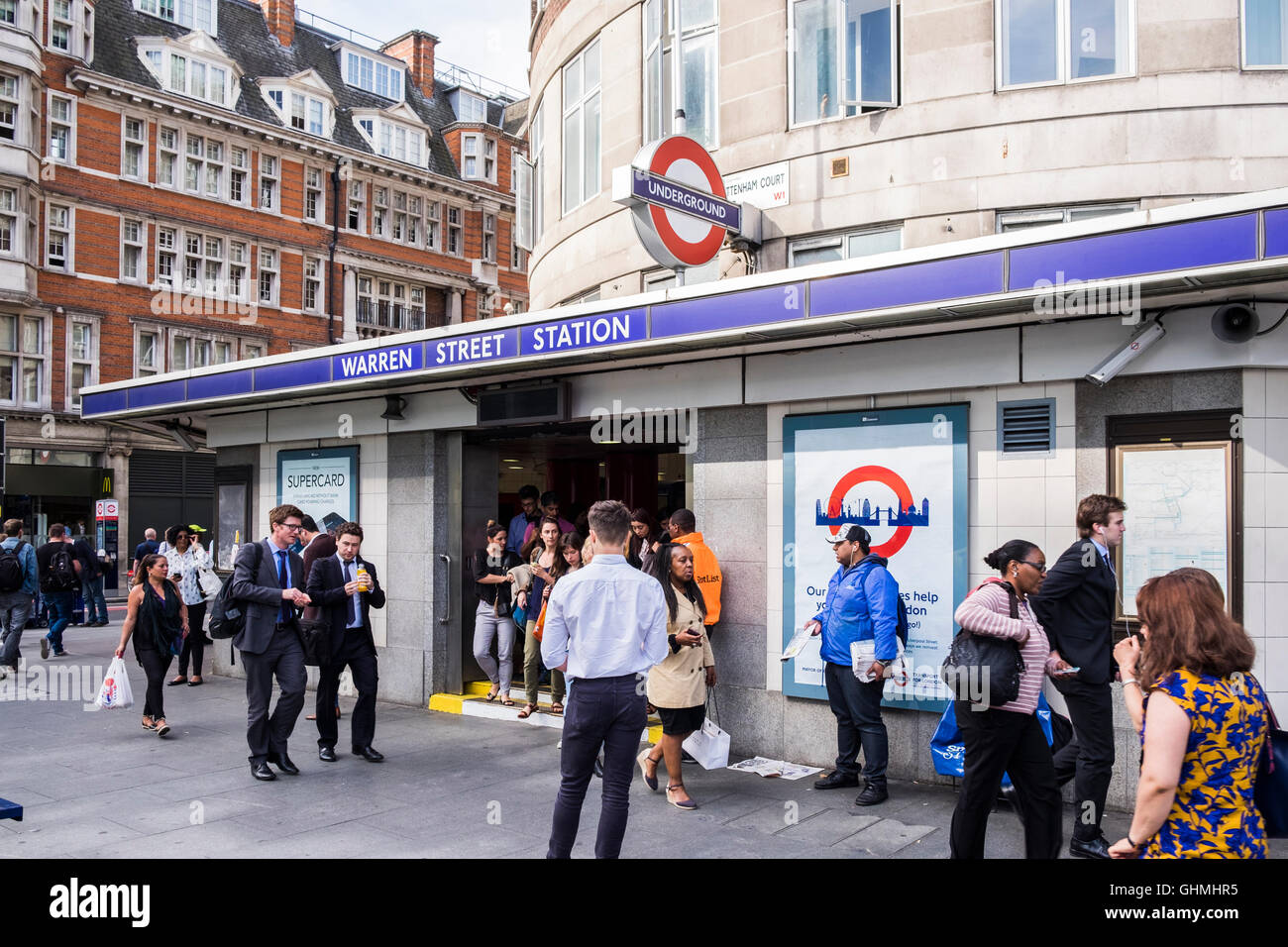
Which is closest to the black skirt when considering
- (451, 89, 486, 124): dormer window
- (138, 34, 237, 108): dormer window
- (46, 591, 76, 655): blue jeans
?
(46, 591, 76, 655): blue jeans

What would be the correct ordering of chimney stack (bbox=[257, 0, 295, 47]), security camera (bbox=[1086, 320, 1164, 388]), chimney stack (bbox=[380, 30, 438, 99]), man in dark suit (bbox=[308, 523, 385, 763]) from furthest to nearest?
1. chimney stack (bbox=[380, 30, 438, 99])
2. chimney stack (bbox=[257, 0, 295, 47])
3. man in dark suit (bbox=[308, 523, 385, 763])
4. security camera (bbox=[1086, 320, 1164, 388])

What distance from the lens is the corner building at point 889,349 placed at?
6.44 metres

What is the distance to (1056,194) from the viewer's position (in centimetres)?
947

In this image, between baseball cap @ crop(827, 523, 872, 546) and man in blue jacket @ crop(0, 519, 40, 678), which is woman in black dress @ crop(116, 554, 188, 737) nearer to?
man in blue jacket @ crop(0, 519, 40, 678)

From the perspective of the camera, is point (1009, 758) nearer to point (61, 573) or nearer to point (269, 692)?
point (269, 692)

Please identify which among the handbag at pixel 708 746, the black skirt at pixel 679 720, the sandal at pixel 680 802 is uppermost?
the black skirt at pixel 679 720

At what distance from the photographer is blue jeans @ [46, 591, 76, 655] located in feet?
49.7

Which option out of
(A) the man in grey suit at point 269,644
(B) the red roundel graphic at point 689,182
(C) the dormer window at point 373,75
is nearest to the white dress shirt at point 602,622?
(A) the man in grey suit at point 269,644

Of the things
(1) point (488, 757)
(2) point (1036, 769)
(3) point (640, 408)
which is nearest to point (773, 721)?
(1) point (488, 757)

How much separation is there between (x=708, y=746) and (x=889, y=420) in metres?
2.64

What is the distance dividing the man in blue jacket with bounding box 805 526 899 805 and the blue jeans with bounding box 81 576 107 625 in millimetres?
15616

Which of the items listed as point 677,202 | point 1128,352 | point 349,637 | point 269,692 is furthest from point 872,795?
point 677,202

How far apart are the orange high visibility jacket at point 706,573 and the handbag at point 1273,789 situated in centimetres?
490

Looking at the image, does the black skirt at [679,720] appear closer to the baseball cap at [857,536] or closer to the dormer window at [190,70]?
the baseball cap at [857,536]
